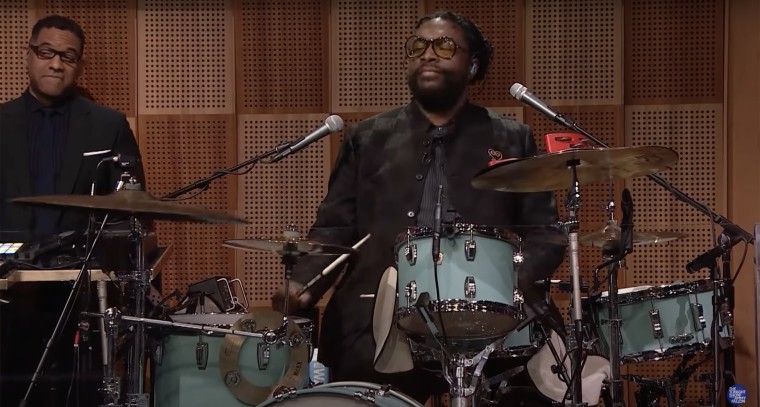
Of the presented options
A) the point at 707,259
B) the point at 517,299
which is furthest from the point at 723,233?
the point at 517,299

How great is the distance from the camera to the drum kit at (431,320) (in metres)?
3.99

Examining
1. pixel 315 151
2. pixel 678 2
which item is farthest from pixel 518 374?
pixel 678 2

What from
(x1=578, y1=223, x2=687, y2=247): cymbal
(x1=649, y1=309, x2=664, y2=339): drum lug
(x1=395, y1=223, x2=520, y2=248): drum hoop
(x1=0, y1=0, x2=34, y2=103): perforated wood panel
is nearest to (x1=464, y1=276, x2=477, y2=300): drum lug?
(x1=395, y1=223, x2=520, y2=248): drum hoop

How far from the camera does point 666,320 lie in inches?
194

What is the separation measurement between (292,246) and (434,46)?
1.49 m

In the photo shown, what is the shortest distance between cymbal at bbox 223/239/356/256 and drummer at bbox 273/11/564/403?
0.18m

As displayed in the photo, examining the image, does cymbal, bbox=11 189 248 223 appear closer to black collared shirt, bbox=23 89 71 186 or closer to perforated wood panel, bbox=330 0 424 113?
black collared shirt, bbox=23 89 71 186

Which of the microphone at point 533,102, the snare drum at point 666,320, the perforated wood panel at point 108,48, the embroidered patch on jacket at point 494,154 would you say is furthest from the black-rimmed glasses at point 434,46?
the perforated wood panel at point 108,48

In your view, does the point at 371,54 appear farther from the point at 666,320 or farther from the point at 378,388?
the point at 378,388

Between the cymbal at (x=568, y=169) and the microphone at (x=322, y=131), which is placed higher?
the microphone at (x=322, y=131)

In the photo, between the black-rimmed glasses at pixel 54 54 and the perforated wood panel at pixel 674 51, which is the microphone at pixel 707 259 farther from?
the black-rimmed glasses at pixel 54 54

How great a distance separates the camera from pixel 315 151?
635 cm

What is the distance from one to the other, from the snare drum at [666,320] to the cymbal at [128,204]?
212cm

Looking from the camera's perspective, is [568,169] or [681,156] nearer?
[568,169]
